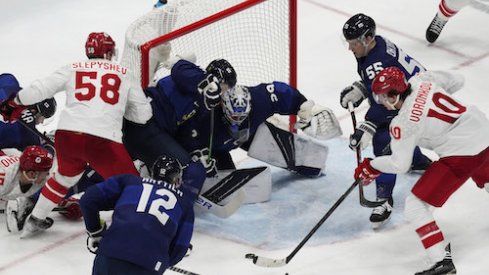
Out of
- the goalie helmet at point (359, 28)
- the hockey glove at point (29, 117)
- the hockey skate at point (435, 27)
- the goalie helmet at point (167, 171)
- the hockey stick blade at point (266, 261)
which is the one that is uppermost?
the goalie helmet at point (167, 171)

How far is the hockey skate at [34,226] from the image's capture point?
248 inches

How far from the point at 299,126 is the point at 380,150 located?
498mm

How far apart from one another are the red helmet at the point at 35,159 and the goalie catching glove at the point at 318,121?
1271 mm

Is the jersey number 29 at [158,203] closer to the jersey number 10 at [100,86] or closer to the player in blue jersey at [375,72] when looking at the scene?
the jersey number 10 at [100,86]

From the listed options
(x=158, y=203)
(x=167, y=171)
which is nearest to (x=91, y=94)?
(x=167, y=171)

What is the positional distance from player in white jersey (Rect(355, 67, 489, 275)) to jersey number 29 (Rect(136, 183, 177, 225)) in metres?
1.12

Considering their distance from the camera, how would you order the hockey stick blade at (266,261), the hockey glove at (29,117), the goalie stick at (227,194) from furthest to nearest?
1. the hockey glove at (29,117)
2. the goalie stick at (227,194)
3. the hockey stick blade at (266,261)

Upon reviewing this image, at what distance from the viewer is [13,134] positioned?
666 centimetres

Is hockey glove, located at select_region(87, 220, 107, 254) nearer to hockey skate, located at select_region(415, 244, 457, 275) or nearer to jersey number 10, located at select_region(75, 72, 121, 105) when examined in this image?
jersey number 10, located at select_region(75, 72, 121, 105)

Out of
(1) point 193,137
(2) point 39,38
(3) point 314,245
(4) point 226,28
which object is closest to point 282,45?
(4) point 226,28

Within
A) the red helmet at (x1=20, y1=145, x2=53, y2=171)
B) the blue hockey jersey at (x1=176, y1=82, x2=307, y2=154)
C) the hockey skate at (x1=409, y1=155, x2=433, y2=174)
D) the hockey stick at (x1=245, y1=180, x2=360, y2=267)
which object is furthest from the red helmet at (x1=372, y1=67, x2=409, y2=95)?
the red helmet at (x1=20, y1=145, x2=53, y2=171)

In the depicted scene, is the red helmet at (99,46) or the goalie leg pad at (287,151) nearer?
the red helmet at (99,46)

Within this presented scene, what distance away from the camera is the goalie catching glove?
6594 millimetres

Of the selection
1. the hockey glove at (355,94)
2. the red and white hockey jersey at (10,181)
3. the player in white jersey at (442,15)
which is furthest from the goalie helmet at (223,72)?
the player in white jersey at (442,15)
